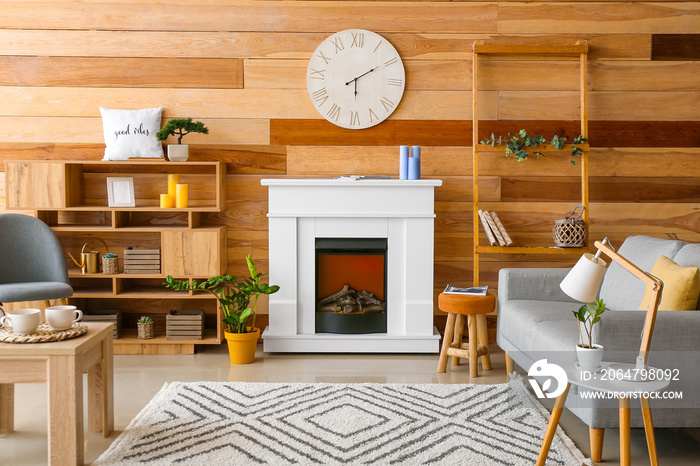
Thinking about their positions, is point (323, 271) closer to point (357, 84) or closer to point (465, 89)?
point (357, 84)

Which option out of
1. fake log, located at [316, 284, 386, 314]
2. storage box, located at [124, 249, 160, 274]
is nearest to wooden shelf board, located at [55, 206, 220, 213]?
storage box, located at [124, 249, 160, 274]

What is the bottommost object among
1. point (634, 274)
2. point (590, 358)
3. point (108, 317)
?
point (108, 317)

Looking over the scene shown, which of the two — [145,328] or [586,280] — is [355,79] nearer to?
[145,328]

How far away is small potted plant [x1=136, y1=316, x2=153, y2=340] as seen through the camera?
4.14 m

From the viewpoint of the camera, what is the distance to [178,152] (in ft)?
13.6

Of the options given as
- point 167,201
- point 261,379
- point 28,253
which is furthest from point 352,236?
point 28,253

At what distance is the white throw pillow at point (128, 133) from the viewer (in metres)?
4.25

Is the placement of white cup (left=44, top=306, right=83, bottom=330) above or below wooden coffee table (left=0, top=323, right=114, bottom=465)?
above

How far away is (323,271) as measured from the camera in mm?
4277

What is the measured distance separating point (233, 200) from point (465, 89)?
169cm

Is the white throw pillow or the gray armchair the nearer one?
the gray armchair

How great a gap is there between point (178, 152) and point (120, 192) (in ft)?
1.52

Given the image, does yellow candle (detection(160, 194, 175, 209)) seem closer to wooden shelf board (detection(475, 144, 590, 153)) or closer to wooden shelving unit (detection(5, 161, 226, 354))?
wooden shelving unit (detection(5, 161, 226, 354))

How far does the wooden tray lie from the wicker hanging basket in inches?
110
